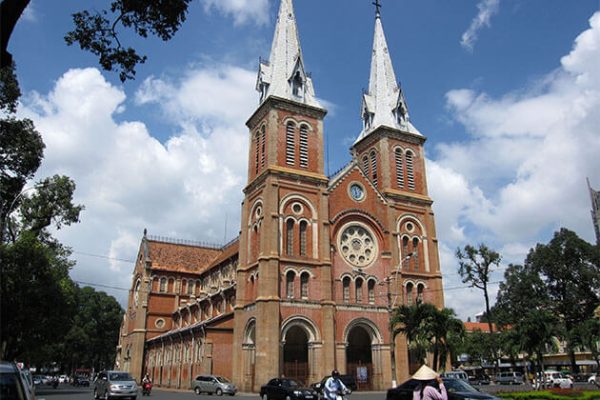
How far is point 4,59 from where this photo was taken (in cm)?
815

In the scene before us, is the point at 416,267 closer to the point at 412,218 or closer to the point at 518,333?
the point at 412,218

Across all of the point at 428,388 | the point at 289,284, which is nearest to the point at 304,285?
the point at 289,284

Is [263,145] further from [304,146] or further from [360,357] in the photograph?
[360,357]

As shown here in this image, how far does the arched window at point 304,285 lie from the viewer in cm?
4097

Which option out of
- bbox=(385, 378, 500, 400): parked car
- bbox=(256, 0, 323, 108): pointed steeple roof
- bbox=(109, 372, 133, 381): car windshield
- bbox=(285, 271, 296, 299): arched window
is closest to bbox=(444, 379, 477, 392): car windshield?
bbox=(385, 378, 500, 400): parked car

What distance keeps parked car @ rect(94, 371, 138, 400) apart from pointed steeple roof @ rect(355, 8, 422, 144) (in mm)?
33812

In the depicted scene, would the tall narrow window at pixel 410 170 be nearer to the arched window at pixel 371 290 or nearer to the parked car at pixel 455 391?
the arched window at pixel 371 290

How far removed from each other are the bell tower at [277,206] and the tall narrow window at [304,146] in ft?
0.31

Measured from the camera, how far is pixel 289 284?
4066 cm

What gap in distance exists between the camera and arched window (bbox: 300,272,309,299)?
4097 cm

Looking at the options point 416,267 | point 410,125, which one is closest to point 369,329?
point 416,267

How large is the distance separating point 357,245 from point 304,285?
699 cm

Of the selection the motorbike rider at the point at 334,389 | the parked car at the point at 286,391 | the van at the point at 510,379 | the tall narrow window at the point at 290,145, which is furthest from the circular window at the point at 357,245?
the motorbike rider at the point at 334,389

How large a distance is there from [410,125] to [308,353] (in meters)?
26.4
